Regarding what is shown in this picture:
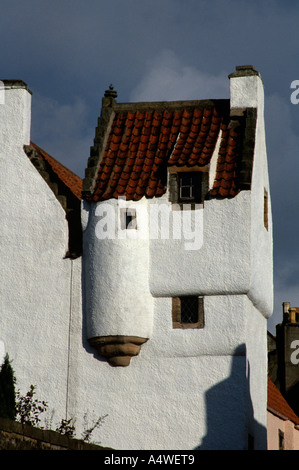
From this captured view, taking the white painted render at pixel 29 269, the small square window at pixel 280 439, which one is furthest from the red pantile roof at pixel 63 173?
the small square window at pixel 280 439

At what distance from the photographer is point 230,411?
2600 centimetres

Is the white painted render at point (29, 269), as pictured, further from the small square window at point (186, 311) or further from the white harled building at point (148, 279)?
the small square window at point (186, 311)

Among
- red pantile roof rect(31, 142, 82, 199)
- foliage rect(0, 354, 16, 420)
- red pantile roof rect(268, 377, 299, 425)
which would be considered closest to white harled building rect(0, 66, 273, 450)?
red pantile roof rect(31, 142, 82, 199)

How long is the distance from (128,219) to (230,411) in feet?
19.1

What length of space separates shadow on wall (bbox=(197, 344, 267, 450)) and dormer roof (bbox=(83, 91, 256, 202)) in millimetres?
4778

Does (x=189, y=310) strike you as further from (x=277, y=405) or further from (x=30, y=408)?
(x=277, y=405)

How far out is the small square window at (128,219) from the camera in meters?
27.3

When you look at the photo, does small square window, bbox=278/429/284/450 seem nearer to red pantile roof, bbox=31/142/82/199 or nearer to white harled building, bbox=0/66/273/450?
white harled building, bbox=0/66/273/450

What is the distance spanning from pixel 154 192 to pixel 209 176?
156cm

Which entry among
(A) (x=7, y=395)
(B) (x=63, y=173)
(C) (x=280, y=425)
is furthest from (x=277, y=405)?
(A) (x=7, y=395)

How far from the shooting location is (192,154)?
27.7 m
